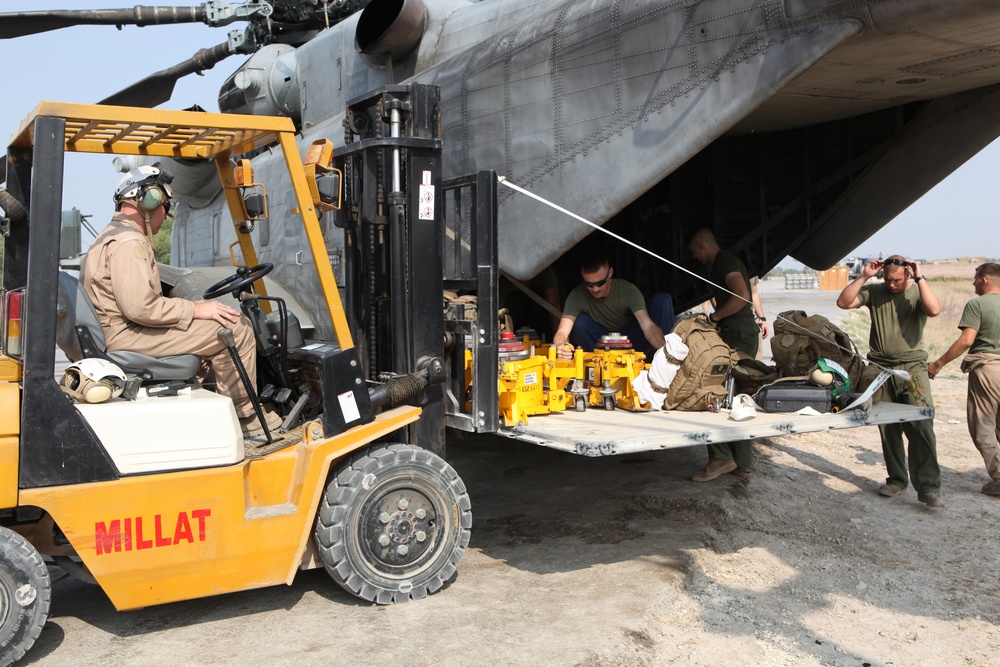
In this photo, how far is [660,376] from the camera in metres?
5.69

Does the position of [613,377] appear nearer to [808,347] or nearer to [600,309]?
[600,309]

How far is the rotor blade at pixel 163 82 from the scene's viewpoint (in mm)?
10734

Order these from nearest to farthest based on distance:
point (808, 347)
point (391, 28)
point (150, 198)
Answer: point (150, 198), point (808, 347), point (391, 28)

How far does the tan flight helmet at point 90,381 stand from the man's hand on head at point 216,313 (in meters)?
0.52

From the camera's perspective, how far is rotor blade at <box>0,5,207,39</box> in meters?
10.1

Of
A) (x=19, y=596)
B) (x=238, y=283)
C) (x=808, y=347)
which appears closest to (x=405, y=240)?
(x=238, y=283)

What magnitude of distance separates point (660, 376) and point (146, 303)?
3.08 meters

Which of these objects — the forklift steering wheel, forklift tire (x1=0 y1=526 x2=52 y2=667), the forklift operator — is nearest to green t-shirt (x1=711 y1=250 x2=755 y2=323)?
the forklift steering wheel

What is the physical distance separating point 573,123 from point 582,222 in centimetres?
66

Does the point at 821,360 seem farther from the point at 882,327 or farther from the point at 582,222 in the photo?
the point at 582,222

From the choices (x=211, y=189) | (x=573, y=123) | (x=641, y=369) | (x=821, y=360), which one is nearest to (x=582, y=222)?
(x=573, y=123)

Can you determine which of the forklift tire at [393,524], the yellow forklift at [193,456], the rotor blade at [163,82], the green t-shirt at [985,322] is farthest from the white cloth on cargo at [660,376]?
the rotor blade at [163,82]

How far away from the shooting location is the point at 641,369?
5809 millimetres

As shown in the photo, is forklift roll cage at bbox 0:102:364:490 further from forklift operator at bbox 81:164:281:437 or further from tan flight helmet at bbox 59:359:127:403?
forklift operator at bbox 81:164:281:437
